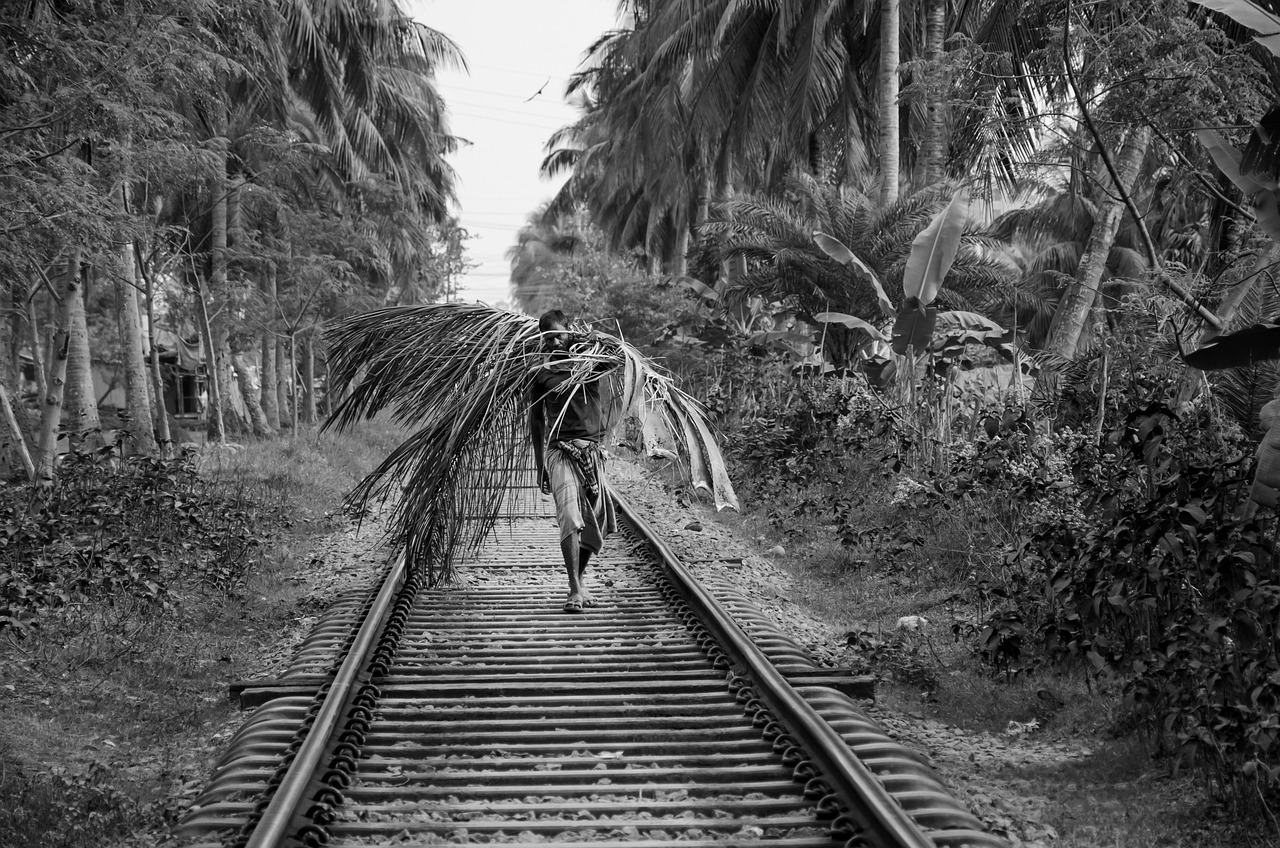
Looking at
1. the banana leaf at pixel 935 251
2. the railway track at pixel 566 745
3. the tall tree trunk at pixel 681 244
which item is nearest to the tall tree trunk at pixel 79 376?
the railway track at pixel 566 745

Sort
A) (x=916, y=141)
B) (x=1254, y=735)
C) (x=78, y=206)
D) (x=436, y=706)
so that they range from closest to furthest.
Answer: (x=1254, y=735) → (x=436, y=706) → (x=78, y=206) → (x=916, y=141)

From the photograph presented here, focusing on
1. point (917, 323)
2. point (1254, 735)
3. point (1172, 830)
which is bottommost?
point (1172, 830)

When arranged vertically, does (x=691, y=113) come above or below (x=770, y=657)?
above

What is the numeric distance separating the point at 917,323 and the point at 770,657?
18.1ft

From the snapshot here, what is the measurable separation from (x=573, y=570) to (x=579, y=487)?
1.87 feet

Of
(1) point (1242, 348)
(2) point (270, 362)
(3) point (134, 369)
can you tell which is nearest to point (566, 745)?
(1) point (1242, 348)

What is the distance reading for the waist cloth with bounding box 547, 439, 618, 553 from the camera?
281 inches

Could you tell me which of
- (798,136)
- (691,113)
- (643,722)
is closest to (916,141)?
(798,136)

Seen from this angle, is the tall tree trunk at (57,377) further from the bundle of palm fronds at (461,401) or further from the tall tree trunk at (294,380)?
the tall tree trunk at (294,380)

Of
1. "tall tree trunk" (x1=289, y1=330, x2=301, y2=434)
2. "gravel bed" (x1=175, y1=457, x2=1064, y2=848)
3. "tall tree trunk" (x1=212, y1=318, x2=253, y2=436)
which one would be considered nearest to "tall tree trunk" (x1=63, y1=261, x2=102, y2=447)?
"gravel bed" (x1=175, y1=457, x2=1064, y2=848)

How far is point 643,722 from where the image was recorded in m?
4.96

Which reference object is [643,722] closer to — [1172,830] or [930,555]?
[1172,830]

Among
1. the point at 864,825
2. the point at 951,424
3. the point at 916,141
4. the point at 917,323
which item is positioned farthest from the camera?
the point at 916,141

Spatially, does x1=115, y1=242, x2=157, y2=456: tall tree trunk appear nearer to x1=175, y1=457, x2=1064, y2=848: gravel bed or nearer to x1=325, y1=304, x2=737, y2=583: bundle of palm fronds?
x1=175, y1=457, x2=1064, y2=848: gravel bed
